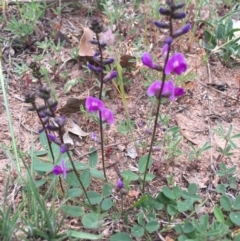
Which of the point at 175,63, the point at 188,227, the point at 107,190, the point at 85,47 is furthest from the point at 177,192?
the point at 85,47

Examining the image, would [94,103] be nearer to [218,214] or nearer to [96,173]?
[96,173]

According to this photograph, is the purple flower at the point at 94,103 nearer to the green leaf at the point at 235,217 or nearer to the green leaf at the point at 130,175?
the green leaf at the point at 130,175

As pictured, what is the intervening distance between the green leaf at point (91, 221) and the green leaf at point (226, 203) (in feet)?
1.83

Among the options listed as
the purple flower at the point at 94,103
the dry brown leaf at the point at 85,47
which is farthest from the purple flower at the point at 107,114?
the dry brown leaf at the point at 85,47

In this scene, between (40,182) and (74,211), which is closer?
(74,211)

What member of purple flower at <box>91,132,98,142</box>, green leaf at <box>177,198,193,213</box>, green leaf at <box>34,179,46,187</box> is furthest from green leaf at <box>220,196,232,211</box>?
green leaf at <box>34,179,46,187</box>

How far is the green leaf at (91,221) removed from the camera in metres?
1.88

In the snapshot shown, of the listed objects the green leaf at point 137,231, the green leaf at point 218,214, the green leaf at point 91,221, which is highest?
the green leaf at point 218,214

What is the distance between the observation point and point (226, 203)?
2.02 meters

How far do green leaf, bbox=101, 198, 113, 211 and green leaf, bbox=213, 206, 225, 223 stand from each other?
0.46 meters

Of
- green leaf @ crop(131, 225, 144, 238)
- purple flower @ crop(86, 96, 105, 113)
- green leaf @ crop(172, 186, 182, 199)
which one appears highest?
purple flower @ crop(86, 96, 105, 113)

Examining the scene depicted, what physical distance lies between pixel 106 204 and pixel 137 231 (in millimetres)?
182

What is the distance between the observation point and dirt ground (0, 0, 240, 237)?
7.61ft

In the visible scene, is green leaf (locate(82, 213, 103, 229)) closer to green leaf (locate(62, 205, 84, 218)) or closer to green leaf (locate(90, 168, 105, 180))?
green leaf (locate(62, 205, 84, 218))
